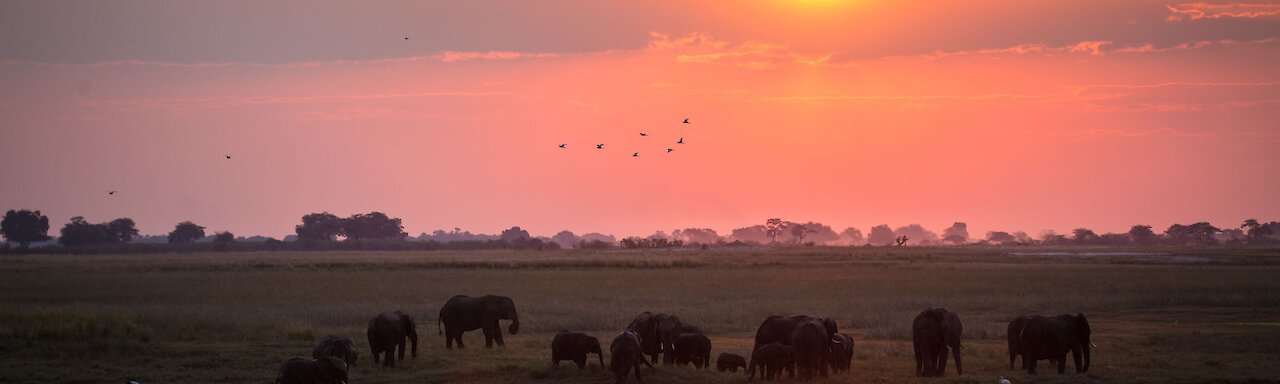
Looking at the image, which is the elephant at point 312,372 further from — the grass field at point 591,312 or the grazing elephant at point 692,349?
the grazing elephant at point 692,349

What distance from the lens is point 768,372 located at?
22.6 m

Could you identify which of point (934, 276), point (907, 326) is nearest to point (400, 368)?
point (907, 326)

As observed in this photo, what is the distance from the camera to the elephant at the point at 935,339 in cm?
2306

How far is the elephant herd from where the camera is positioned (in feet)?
74.0

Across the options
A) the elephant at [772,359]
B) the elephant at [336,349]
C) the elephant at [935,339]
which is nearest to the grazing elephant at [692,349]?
the elephant at [772,359]

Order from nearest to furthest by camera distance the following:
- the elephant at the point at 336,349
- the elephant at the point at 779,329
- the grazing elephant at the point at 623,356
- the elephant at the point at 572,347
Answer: the grazing elephant at the point at 623,356 < the elephant at the point at 336,349 < the elephant at the point at 572,347 < the elephant at the point at 779,329

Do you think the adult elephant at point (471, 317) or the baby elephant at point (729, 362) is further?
the adult elephant at point (471, 317)

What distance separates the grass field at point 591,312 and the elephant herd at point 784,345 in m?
0.43

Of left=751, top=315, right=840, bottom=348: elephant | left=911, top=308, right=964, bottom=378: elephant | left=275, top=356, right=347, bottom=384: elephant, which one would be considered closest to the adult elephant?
left=751, top=315, right=840, bottom=348: elephant

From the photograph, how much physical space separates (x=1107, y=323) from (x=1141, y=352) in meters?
10.2

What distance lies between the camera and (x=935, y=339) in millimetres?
23062

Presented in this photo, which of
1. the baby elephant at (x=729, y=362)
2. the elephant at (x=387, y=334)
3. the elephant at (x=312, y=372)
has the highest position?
the elephant at (x=387, y=334)

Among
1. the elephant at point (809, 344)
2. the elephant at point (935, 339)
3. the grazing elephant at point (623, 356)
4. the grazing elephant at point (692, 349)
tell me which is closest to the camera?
the grazing elephant at point (623, 356)

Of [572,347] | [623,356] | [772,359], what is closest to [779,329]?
[772,359]
